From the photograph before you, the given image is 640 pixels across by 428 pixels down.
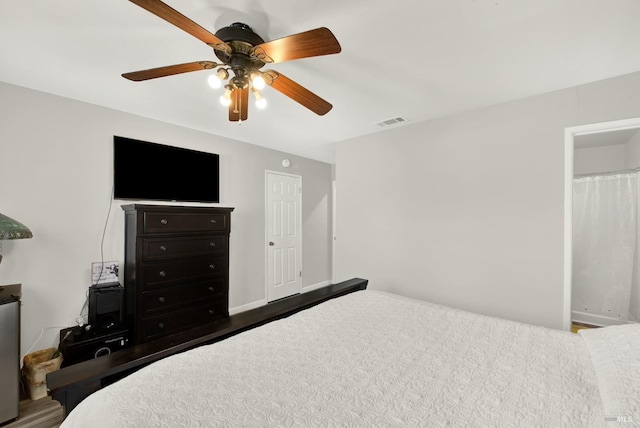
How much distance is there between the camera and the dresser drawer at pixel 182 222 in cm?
252

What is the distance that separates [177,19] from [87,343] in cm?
250

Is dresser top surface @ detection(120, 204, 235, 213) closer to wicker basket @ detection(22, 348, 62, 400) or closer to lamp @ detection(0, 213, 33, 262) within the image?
lamp @ detection(0, 213, 33, 262)

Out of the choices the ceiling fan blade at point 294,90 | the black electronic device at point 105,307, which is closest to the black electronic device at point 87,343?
the black electronic device at point 105,307

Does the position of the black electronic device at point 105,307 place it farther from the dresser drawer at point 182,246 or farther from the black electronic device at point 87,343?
the dresser drawer at point 182,246

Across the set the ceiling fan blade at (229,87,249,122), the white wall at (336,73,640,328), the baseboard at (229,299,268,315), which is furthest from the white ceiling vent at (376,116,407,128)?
the baseboard at (229,299,268,315)

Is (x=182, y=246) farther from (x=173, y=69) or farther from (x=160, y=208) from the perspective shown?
(x=173, y=69)

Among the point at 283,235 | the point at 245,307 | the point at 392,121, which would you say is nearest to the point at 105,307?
the point at 245,307

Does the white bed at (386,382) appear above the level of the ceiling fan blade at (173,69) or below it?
below

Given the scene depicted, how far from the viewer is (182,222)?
2.72 metres

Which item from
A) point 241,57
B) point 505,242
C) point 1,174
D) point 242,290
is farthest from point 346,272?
point 1,174

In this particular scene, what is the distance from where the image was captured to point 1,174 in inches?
82.7

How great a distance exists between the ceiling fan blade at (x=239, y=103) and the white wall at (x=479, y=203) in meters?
1.97

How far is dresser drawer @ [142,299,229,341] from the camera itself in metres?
2.50

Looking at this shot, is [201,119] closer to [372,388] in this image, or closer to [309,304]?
[309,304]
